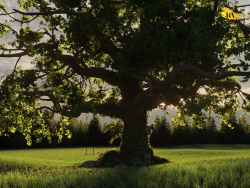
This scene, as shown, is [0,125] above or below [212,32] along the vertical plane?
below

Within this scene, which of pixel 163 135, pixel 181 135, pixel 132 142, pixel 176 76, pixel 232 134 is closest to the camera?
pixel 176 76

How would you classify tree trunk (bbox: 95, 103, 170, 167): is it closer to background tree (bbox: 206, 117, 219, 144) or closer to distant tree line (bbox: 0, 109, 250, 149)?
distant tree line (bbox: 0, 109, 250, 149)

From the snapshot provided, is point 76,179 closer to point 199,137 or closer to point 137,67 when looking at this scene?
point 137,67

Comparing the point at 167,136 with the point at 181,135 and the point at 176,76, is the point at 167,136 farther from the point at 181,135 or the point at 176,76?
the point at 176,76

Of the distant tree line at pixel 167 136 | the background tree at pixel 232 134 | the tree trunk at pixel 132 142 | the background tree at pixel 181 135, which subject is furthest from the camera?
the background tree at pixel 181 135

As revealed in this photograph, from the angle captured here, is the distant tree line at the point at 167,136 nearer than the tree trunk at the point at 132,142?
No

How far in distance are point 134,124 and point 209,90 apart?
732cm

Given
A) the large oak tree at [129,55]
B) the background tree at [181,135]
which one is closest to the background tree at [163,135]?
the background tree at [181,135]

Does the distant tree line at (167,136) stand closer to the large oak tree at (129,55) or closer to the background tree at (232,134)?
the background tree at (232,134)

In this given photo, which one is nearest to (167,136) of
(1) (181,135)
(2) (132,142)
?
(1) (181,135)

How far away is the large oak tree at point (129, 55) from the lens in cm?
1259

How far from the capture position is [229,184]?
5820mm

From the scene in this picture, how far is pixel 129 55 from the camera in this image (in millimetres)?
13438

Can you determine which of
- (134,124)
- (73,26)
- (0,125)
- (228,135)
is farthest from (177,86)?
(228,135)
